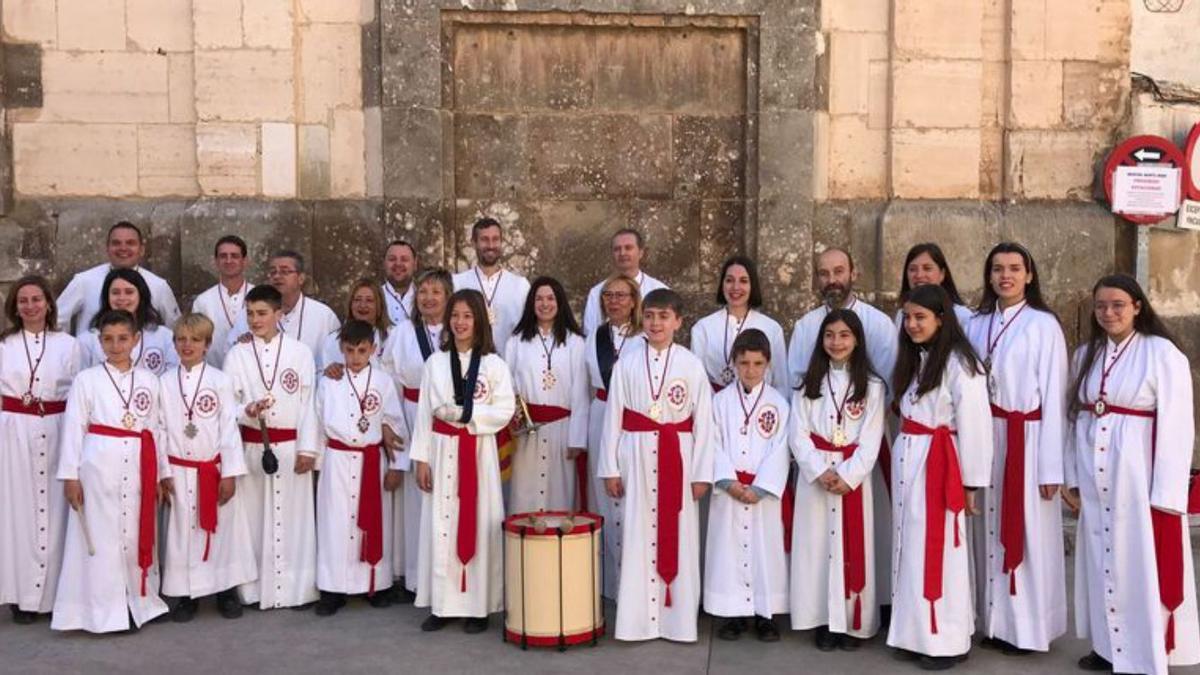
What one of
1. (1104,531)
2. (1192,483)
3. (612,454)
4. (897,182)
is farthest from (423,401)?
(897,182)

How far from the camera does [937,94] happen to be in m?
8.88

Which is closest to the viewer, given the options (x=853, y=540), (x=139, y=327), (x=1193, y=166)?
(x=853, y=540)

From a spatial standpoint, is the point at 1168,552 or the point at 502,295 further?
the point at 502,295

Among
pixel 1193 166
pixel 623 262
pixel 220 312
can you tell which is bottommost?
pixel 220 312

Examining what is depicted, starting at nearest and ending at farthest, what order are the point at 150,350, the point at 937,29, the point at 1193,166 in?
the point at 150,350
the point at 937,29
the point at 1193,166

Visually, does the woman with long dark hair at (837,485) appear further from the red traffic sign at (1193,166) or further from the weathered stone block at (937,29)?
the red traffic sign at (1193,166)

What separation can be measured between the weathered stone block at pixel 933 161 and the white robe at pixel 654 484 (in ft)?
11.5

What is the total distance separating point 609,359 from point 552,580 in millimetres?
1420

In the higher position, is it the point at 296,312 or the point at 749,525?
the point at 296,312

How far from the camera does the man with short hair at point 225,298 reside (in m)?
7.44

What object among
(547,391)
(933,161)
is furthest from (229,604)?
(933,161)

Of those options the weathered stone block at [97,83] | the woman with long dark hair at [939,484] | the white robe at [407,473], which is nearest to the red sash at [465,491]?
the white robe at [407,473]

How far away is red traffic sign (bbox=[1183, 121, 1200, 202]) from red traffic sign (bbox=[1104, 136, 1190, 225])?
0.17m

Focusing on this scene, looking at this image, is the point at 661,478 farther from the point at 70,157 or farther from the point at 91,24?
the point at 91,24
